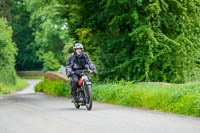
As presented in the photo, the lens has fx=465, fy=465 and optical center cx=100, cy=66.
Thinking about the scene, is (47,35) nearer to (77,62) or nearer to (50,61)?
(50,61)

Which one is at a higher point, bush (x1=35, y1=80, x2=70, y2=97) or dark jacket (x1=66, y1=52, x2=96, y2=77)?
dark jacket (x1=66, y1=52, x2=96, y2=77)

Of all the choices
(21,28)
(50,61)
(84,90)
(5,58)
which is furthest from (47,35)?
(84,90)

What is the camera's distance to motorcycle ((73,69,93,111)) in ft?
41.6

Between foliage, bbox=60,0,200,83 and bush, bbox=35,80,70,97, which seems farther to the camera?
bush, bbox=35,80,70,97

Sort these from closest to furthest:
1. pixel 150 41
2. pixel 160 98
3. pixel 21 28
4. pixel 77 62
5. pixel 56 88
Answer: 1. pixel 160 98
2. pixel 77 62
3. pixel 150 41
4. pixel 56 88
5. pixel 21 28

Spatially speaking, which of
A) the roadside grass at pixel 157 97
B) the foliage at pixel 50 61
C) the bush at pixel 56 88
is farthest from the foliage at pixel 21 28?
the roadside grass at pixel 157 97

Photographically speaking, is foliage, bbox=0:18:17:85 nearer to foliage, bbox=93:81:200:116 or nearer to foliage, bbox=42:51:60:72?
foliage, bbox=42:51:60:72

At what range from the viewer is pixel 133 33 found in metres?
18.4

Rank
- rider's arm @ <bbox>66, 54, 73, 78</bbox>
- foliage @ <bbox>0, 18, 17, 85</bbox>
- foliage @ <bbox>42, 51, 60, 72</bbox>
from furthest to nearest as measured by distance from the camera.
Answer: foliage @ <bbox>42, 51, 60, 72</bbox>
foliage @ <bbox>0, 18, 17, 85</bbox>
rider's arm @ <bbox>66, 54, 73, 78</bbox>

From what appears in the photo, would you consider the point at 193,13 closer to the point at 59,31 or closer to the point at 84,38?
the point at 84,38

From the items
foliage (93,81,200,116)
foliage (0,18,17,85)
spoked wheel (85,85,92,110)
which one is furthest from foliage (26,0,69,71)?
spoked wheel (85,85,92,110)

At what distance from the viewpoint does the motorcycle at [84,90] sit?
41.6 feet

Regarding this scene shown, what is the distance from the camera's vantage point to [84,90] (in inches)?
511

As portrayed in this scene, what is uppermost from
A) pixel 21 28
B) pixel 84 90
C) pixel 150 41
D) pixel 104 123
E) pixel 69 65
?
pixel 21 28
